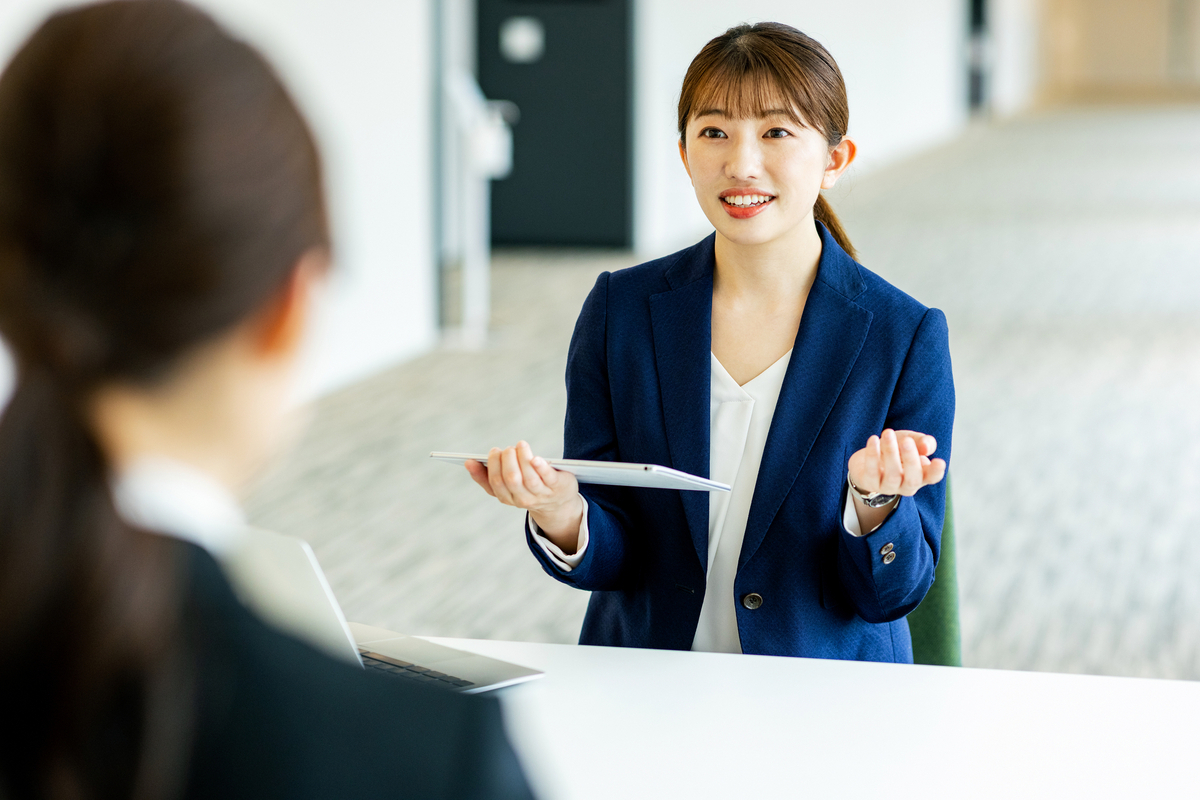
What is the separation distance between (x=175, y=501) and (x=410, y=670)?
783 mm

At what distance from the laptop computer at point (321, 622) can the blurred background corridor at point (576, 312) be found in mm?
84

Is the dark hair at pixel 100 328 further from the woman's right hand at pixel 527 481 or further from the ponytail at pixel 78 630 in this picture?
the woman's right hand at pixel 527 481

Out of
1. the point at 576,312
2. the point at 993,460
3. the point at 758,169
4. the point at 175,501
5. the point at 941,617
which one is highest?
the point at 758,169

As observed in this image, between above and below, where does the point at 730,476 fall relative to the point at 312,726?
below

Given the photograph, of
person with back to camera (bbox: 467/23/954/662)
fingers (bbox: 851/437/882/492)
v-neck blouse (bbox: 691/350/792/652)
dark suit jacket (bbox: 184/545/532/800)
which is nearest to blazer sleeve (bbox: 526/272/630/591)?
person with back to camera (bbox: 467/23/954/662)

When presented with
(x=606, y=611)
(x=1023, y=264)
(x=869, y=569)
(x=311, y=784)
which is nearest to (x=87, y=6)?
(x=311, y=784)

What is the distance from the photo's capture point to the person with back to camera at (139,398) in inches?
Answer: 17.2

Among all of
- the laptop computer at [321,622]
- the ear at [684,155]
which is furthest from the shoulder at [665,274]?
the laptop computer at [321,622]

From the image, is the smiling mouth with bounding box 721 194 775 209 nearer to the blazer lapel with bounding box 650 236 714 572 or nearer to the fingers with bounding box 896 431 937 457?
the blazer lapel with bounding box 650 236 714 572

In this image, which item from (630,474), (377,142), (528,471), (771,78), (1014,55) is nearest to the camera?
(630,474)

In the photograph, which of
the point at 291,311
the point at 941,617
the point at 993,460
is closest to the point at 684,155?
the point at 941,617

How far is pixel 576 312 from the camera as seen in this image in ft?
22.4

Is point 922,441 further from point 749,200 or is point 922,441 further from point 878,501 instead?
point 749,200

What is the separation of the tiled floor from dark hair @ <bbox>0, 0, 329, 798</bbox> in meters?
1.61
